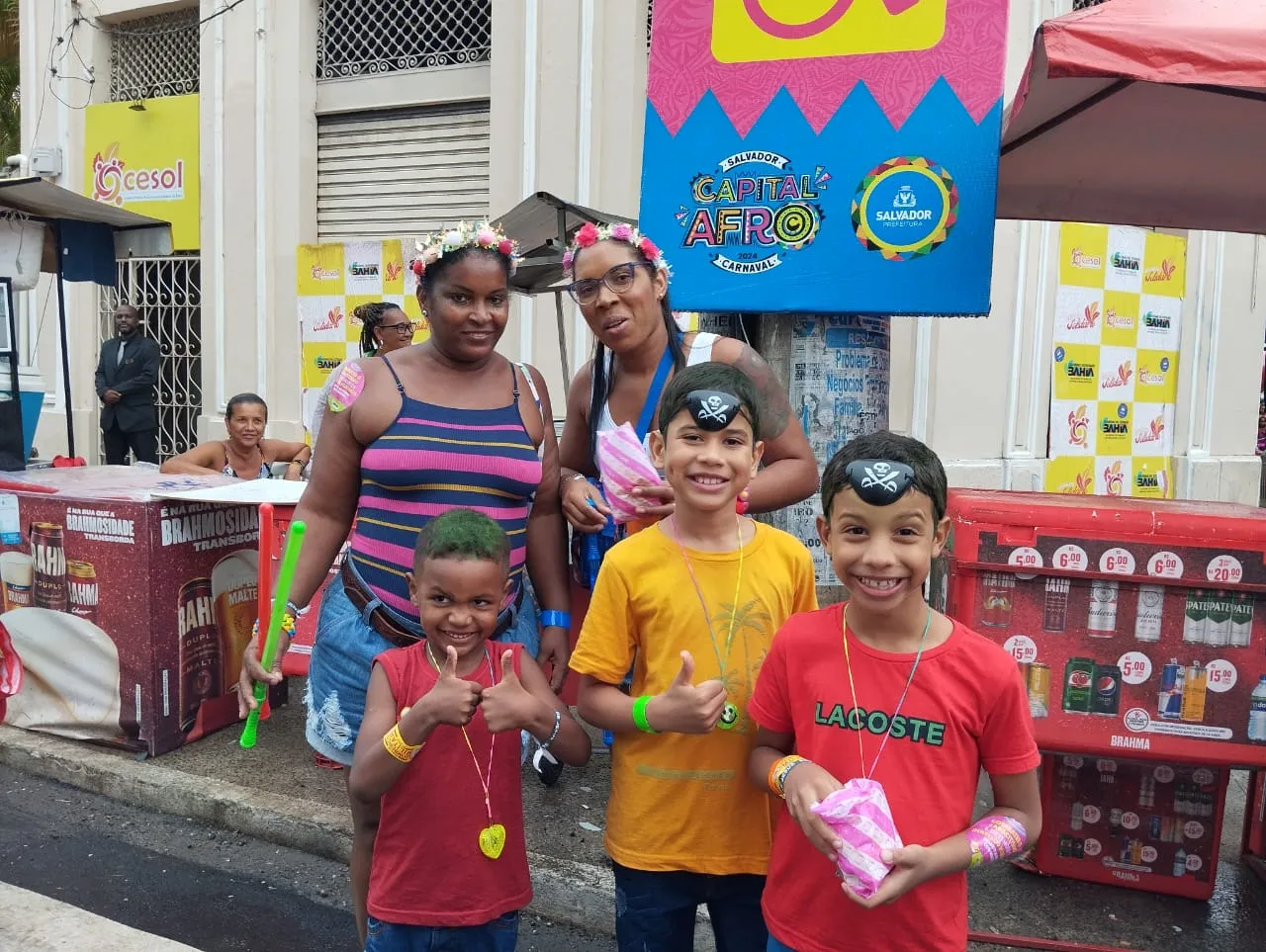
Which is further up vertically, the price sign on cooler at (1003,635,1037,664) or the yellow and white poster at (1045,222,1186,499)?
the yellow and white poster at (1045,222,1186,499)

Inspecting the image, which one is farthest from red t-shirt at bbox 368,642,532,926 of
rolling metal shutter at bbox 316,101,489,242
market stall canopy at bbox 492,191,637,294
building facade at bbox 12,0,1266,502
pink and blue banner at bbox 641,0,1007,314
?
rolling metal shutter at bbox 316,101,489,242

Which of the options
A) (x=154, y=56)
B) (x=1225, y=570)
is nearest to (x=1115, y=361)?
(x=1225, y=570)

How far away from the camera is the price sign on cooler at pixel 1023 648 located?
8.91 ft

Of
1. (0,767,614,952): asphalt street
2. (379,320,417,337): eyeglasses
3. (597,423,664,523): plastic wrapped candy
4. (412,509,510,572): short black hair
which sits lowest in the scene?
(0,767,614,952): asphalt street

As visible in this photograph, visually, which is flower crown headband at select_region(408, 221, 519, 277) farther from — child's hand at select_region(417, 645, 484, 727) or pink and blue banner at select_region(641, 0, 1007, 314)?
A: pink and blue banner at select_region(641, 0, 1007, 314)

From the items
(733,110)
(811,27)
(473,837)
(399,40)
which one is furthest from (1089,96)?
(399,40)

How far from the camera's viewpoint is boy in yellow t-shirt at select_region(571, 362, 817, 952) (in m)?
2.01

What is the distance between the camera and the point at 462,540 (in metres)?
2.05

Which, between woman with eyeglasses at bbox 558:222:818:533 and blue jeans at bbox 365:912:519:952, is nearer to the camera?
blue jeans at bbox 365:912:519:952

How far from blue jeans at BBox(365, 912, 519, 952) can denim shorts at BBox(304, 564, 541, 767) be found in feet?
1.44

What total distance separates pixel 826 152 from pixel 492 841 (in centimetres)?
250

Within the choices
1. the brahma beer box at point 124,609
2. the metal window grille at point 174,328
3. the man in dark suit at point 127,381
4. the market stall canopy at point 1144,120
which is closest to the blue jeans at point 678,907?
the market stall canopy at point 1144,120

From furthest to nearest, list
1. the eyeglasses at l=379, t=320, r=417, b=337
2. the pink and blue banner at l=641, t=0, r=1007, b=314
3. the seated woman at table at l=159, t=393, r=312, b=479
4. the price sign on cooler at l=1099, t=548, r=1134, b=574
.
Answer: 1. the seated woman at table at l=159, t=393, r=312, b=479
2. the eyeglasses at l=379, t=320, r=417, b=337
3. the pink and blue banner at l=641, t=0, r=1007, b=314
4. the price sign on cooler at l=1099, t=548, r=1134, b=574

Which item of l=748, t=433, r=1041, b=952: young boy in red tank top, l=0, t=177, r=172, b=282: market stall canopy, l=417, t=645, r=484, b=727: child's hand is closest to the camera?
l=748, t=433, r=1041, b=952: young boy in red tank top
